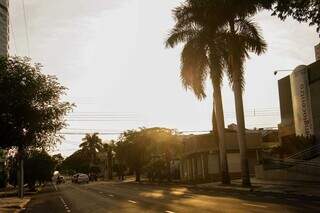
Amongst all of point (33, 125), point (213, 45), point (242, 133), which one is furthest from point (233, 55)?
point (33, 125)

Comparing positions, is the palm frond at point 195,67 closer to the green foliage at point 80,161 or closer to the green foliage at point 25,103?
the green foliage at point 25,103

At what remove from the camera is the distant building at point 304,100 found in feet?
146

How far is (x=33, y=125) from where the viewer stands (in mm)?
27047

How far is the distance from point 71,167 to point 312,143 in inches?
5805

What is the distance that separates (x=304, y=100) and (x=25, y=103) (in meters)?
26.8

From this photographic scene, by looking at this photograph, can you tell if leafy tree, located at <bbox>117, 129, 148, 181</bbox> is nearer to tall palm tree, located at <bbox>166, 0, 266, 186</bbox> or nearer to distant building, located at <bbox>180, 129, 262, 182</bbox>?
distant building, located at <bbox>180, 129, 262, 182</bbox>

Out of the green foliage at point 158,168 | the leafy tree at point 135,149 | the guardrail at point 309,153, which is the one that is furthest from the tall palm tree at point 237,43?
the leafy tree at point 135,149

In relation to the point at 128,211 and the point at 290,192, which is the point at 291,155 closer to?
the point at 290,192

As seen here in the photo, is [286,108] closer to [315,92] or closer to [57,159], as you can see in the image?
[315,92]

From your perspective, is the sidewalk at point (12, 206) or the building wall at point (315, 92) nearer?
the sidewalk at point (12, 206)

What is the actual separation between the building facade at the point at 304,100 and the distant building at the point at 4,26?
23.5 meters

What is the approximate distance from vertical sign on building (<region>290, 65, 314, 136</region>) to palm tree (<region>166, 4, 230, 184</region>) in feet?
22.0

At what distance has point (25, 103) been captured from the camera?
26.0 m

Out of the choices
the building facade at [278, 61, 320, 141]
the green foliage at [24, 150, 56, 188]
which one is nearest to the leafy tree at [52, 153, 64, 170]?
the green foliage at [24, 150, 56, 188]
